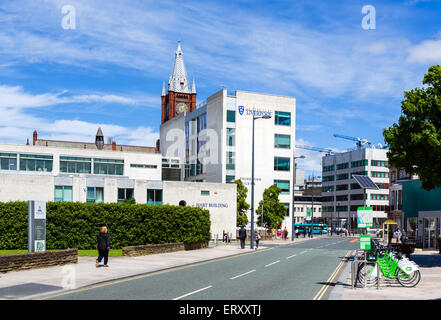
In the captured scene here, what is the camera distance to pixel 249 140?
8506 centimetres

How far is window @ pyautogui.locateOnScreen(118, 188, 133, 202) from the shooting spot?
5941 cm

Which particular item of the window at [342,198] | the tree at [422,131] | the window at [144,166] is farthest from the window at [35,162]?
the window at [342,198]

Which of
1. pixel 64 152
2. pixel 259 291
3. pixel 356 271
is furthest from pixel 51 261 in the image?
pixel 64 152

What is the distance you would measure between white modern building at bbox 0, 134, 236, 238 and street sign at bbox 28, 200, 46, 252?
32.1m

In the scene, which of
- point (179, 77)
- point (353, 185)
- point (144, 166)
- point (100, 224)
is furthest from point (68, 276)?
point (179, 77)

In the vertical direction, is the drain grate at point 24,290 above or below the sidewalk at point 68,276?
above

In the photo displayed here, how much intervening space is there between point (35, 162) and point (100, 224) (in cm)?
4149

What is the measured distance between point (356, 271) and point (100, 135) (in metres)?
152

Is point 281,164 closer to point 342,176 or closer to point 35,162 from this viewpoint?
point 35,162

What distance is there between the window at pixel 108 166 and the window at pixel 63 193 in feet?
58.2

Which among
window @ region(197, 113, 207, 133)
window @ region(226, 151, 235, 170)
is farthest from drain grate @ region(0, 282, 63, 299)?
window @ region(197, 113, 207, 133)

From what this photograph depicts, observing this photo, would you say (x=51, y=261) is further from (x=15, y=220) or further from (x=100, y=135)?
(x=100, y=135)

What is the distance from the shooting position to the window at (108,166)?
246 feet

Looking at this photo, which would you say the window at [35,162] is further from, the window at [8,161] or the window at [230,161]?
the window at [230,161]
